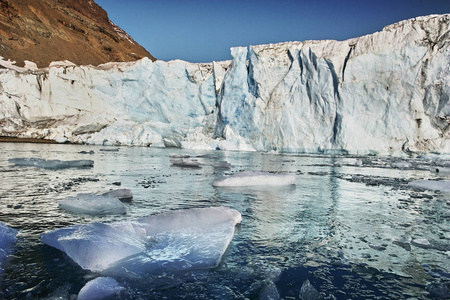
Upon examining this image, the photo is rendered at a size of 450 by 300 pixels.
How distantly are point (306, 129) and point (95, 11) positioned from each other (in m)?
88.8

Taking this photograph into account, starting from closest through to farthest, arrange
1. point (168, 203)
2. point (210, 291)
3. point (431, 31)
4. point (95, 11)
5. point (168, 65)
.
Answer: point (210, 291) → point (168, 203) → point (431, 31) → point (168, 65) → point (95, 11)

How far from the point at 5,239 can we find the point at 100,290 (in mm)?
1242

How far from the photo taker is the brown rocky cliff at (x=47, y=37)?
3516cm

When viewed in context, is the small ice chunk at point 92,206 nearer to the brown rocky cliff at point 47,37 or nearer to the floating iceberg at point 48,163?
the floating iceberg at point 48,163

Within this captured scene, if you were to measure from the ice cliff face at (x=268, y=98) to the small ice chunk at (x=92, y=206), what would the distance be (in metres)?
19.1

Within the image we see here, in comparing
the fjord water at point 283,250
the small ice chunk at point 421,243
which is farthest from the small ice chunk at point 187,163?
the small ice chunk at point 421,243

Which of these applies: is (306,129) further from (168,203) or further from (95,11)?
(95,11)

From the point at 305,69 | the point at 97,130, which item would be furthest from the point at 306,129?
the point at 97,130

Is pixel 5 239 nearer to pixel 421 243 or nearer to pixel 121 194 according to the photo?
pixel 121 194

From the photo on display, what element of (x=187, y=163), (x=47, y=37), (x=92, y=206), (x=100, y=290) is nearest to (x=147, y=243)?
(x=100, y=290)

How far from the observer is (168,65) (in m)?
26.2

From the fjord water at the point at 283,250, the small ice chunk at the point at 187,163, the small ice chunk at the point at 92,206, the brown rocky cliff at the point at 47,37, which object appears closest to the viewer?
the fjord water at the point at 283,250

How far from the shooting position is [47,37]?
133 ft

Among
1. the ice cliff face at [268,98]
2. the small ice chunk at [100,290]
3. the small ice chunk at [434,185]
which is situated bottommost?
the small ice chunk at [100,290]
